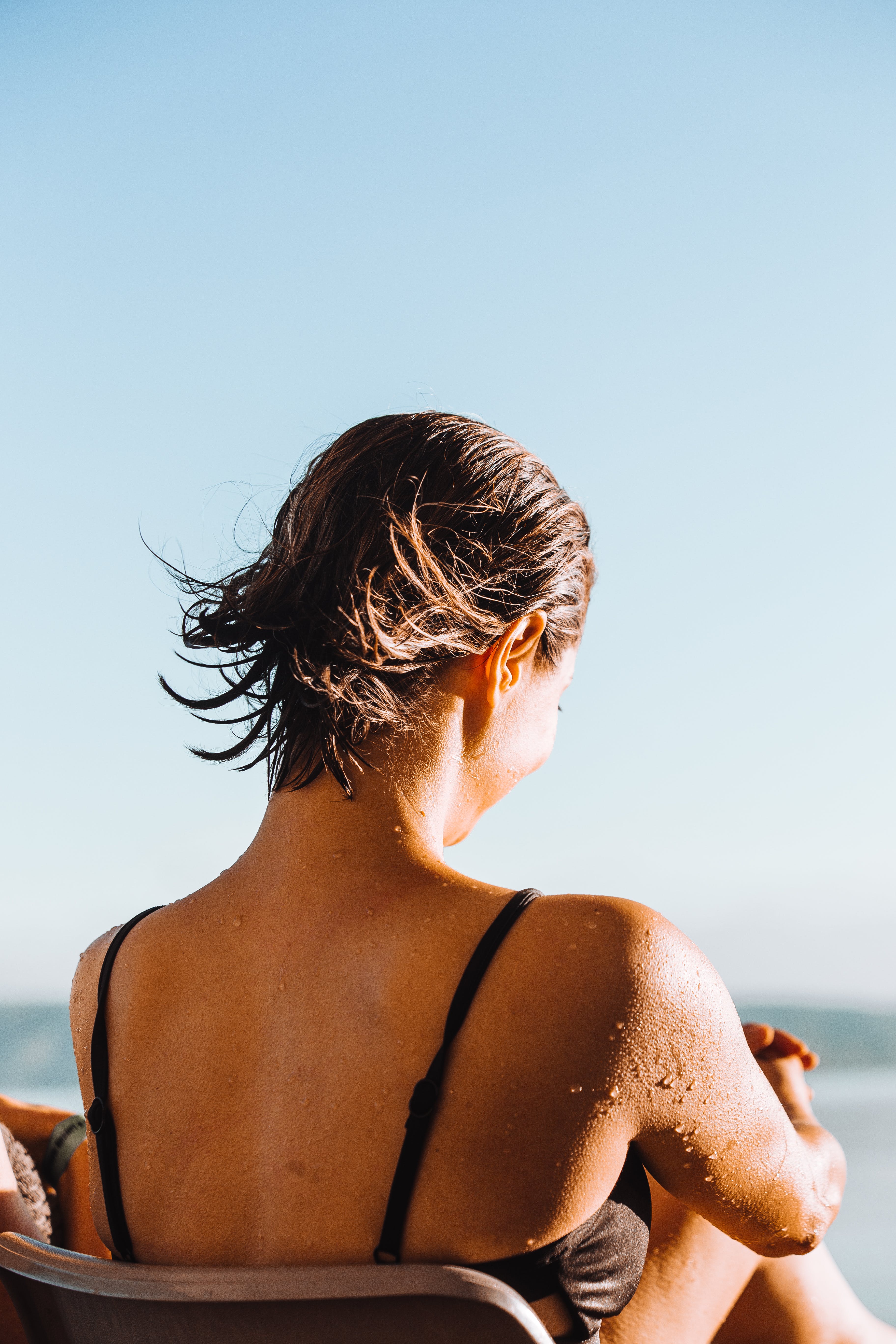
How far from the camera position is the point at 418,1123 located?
714mm

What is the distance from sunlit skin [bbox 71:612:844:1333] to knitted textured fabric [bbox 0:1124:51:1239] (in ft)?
1.83

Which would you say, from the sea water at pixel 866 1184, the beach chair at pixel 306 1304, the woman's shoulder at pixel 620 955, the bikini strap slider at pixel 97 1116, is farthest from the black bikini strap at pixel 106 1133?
the sea water at pixel 866 1184

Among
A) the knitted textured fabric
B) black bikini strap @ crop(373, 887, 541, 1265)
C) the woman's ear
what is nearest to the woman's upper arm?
black bikini strap @ crop(373, 887, 541, 1265)

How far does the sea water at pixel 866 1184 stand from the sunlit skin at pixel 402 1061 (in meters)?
2.70

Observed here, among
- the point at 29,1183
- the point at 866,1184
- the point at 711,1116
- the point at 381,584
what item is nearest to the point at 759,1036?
the point at 711,1116

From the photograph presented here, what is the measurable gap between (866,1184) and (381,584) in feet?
15.7

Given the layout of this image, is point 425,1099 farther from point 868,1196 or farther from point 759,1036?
point 868,1196

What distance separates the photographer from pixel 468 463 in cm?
98

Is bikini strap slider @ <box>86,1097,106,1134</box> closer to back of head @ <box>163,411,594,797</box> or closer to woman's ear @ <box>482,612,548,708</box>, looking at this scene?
back of head @ <box>163,411,594,797</box>

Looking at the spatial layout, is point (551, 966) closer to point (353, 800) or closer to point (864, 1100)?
point (353, 800)

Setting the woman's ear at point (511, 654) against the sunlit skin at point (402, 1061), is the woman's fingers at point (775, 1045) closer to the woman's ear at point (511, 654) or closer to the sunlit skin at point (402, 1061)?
the sunlit skin at point (402, 1061)

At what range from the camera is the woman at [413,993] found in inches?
28.3

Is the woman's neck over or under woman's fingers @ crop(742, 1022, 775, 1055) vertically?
over

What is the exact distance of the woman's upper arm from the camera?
0.73m
